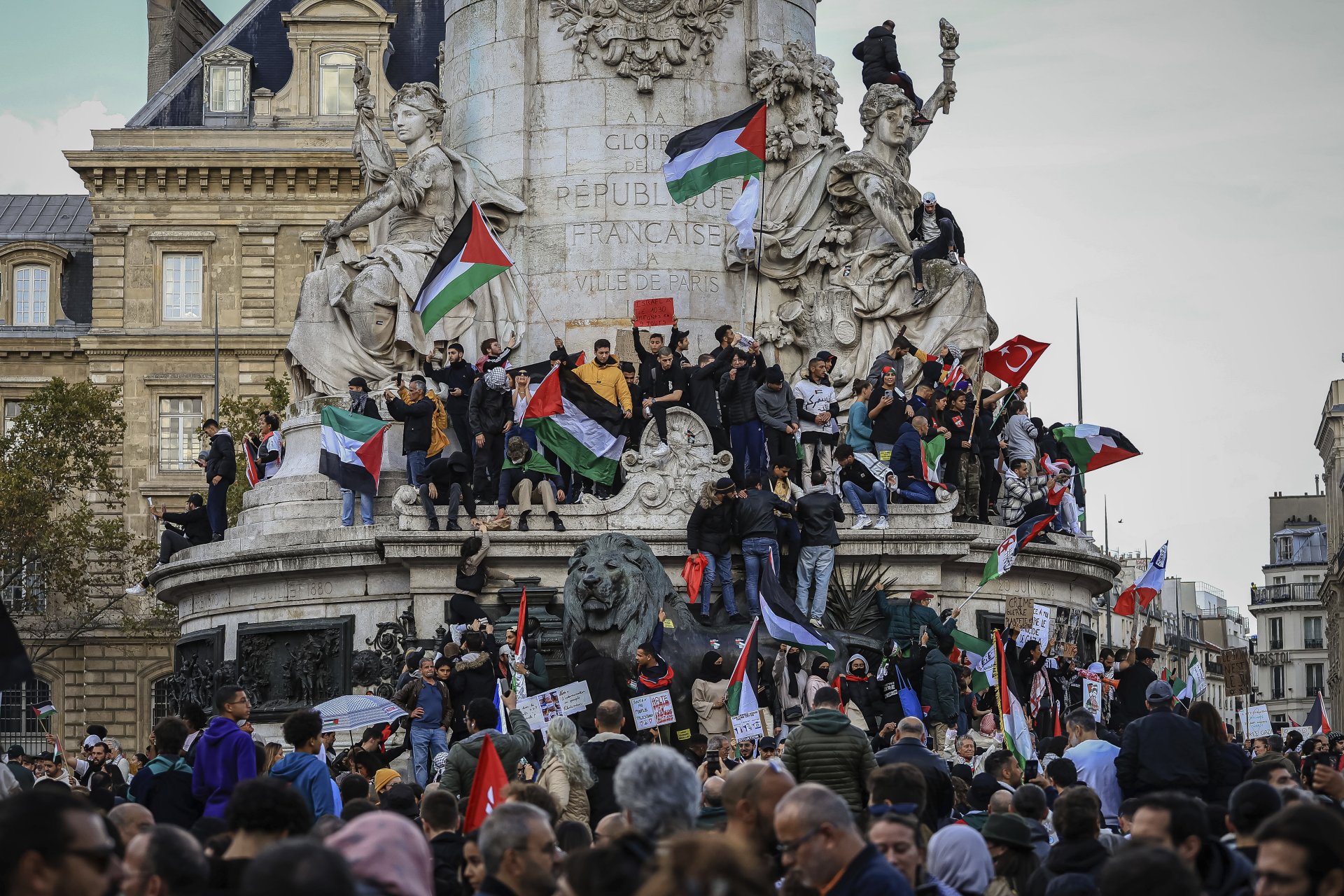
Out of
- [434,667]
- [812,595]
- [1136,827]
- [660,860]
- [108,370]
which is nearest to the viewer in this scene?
[660,860]

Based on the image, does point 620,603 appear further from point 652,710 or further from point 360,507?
point 360,507

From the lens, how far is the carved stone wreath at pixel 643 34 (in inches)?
1153

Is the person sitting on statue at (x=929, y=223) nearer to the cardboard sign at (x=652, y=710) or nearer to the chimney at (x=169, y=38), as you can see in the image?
the cardboard sign at (x=652, y=710)

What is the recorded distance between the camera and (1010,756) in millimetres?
14469

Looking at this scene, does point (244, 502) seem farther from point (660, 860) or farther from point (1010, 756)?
point (660, 860)

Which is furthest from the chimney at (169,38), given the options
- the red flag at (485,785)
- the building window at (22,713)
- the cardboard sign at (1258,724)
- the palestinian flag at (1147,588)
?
the red flag at (485,785)

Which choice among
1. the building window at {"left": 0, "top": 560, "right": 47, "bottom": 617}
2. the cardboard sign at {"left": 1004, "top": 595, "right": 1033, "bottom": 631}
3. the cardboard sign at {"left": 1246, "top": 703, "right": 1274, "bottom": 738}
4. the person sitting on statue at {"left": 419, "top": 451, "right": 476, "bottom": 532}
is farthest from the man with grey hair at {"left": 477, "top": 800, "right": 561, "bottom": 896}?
the building window at {"left": 0, "top": 560, "right": 47, "bottom": 617}

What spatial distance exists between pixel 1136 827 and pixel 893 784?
186cm

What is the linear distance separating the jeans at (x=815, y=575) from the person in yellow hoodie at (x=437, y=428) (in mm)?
4658

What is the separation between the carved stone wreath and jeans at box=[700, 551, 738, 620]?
751 cm

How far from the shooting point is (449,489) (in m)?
26.1

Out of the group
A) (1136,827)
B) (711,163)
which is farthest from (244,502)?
(1136,827)

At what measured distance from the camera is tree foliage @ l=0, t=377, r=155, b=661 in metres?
49.6

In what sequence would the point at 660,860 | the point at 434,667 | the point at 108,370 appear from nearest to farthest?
1. the point at 660,860
2. the point at 434,667
3. the point at 108,370
